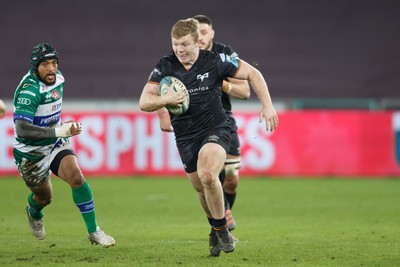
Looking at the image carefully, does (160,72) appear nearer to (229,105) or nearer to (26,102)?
(26,102)

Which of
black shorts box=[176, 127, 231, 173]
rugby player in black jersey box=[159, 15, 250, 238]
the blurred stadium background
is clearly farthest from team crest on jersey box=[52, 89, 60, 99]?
the blurred stadium background

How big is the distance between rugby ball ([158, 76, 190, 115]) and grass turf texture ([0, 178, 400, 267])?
1484 mm

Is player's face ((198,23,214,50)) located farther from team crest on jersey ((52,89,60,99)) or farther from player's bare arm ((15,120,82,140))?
player's bare arm ((15,120,82,140))

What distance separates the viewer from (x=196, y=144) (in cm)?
889

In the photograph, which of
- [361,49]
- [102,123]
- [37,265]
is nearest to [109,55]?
[102,123]

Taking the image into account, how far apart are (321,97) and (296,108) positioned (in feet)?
9.19

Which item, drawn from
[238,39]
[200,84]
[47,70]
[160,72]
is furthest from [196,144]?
[238,39]

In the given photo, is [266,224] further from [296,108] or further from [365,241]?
[296,108]

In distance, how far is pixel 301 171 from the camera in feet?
67.3

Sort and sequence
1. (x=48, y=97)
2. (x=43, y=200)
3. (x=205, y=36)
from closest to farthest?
(x=48, y=97) < (x=43, y=200) < (x=205, y=36)

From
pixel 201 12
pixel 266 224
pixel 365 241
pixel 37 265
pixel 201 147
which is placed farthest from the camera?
pixel 201 12

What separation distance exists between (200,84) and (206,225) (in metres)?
3.65

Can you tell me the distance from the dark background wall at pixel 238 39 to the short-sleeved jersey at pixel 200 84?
1557 cm

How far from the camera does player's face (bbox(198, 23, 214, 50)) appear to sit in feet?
34.2
